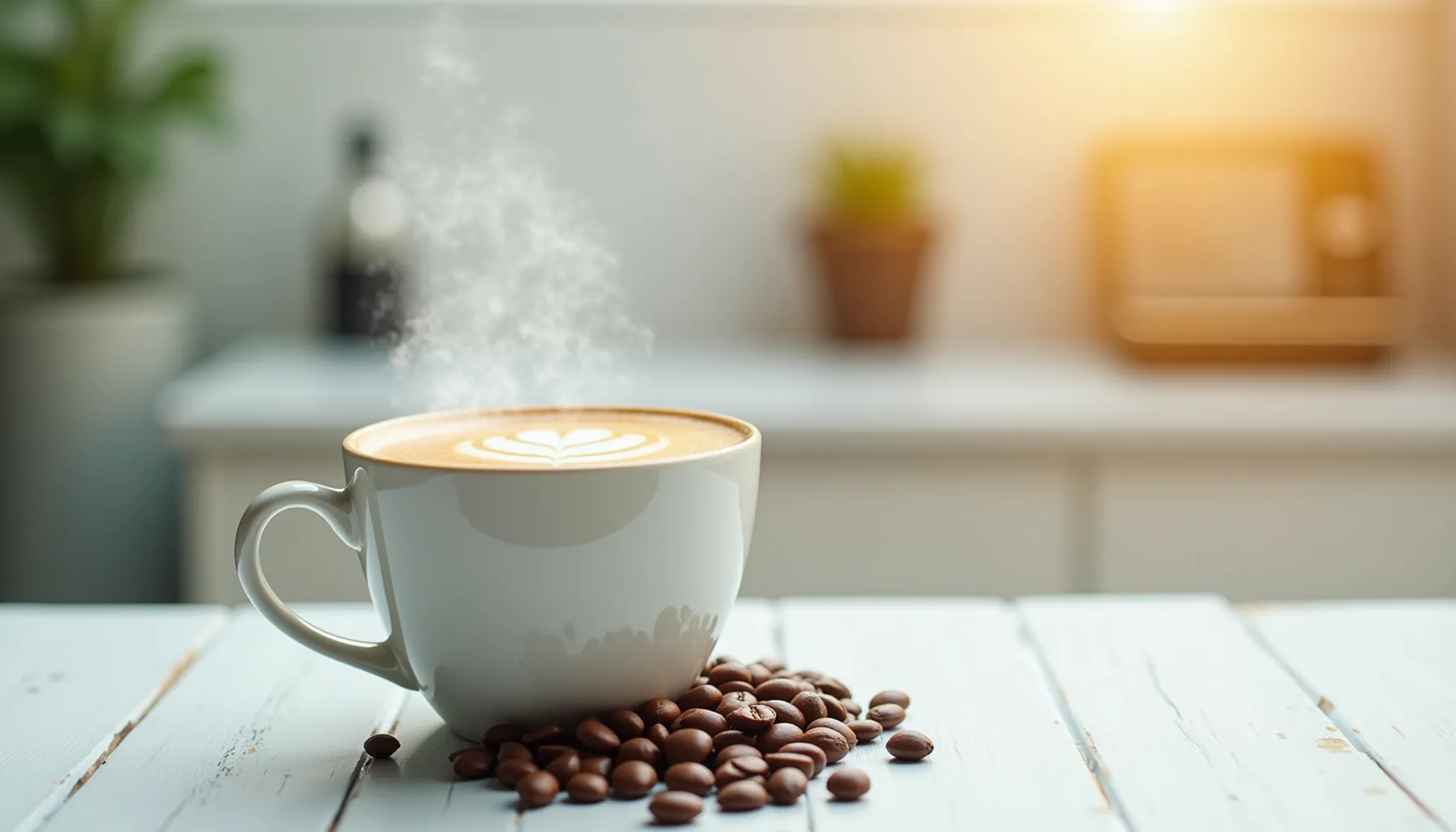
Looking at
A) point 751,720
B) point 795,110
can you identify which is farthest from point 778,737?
point 795,110

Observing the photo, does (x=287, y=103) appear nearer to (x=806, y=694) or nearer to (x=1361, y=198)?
(x=1361, y=198)

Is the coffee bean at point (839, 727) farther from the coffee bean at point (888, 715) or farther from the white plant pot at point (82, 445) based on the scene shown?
the white plant pot at point (82, 445)

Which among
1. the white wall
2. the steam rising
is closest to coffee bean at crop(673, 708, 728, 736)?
the steam rising

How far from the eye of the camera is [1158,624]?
0.84 meters

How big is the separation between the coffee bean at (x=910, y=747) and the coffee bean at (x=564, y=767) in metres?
0.14

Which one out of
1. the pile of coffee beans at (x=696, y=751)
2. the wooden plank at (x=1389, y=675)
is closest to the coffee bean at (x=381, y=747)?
the pile of coffee beans at (x=696, y=751)

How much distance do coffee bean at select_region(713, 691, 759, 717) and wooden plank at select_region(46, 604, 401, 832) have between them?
161 millimetres

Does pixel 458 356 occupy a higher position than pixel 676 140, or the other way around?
pixel 676 140

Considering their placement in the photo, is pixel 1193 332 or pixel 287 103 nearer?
pixel 1193 332

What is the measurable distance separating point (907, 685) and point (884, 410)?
37.8 inches

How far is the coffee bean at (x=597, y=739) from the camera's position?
23.9 inches

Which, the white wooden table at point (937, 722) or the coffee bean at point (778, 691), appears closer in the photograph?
the white wooden table at point (937, 722)

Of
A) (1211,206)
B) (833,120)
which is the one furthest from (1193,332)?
(833,120)

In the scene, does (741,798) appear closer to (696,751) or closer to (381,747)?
(696,751)
